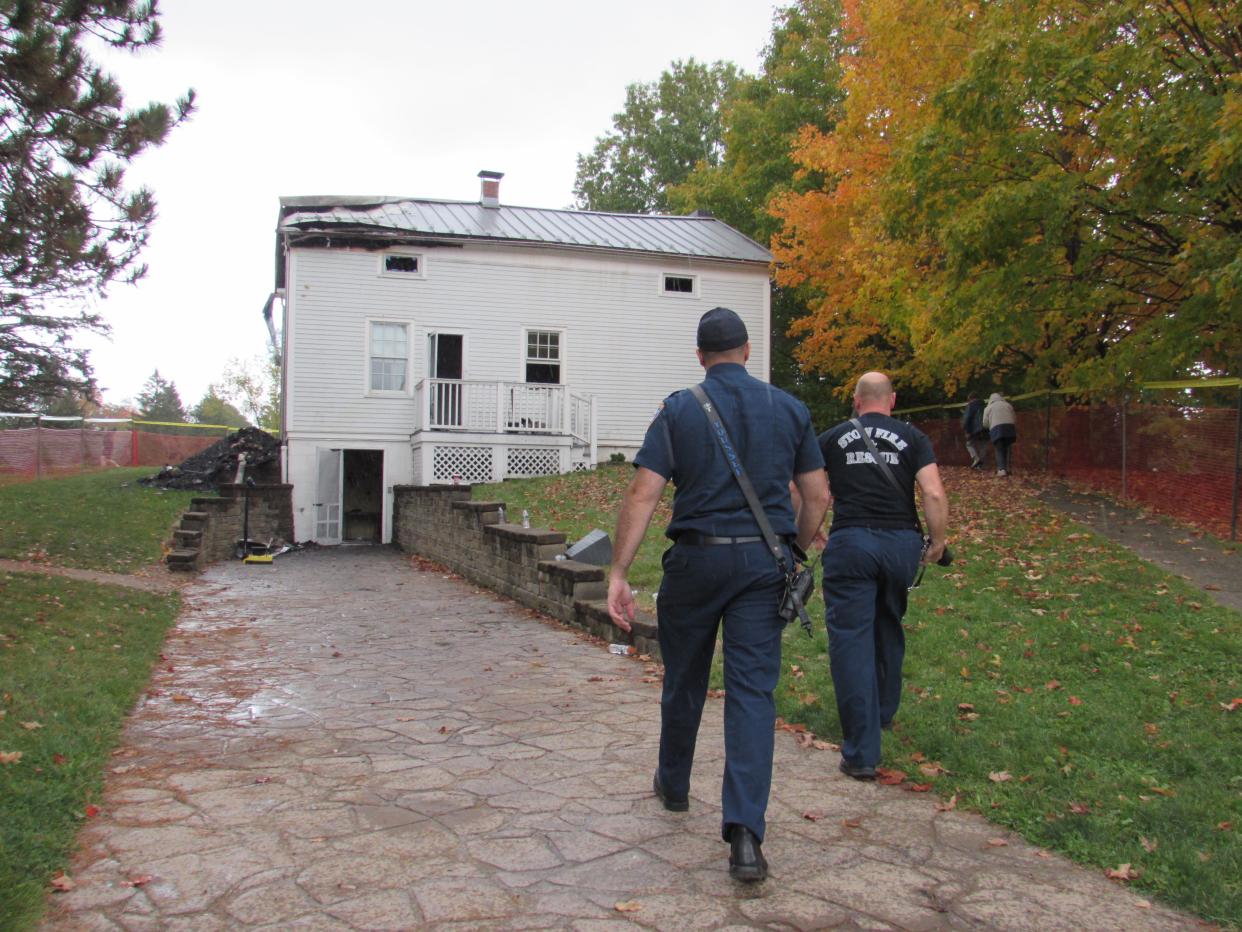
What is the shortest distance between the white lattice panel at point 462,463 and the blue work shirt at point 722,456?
53.0ft

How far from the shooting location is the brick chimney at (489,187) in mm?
24219

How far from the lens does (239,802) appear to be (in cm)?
415

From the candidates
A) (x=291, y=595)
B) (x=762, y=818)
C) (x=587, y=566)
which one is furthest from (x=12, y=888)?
(x=291, y=595)

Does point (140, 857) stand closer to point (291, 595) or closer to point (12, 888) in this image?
point (12, 888)

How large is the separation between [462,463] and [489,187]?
8.31 m

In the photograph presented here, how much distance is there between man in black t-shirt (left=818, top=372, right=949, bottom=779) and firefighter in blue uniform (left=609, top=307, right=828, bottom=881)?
32.7 inches

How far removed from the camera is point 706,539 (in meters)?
3.55

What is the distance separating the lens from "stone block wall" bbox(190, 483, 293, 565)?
53.0 ft

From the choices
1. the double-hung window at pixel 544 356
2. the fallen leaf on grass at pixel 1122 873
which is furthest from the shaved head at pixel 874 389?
the double-hung window at pixel 544 356

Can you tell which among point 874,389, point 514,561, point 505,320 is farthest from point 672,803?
point 505,320

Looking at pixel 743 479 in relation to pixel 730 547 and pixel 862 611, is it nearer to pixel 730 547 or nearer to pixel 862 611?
pixel 730 547

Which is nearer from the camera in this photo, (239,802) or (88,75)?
(239,802)

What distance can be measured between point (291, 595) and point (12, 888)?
9.04 metres

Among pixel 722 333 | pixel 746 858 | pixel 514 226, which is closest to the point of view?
pixel 746 858
